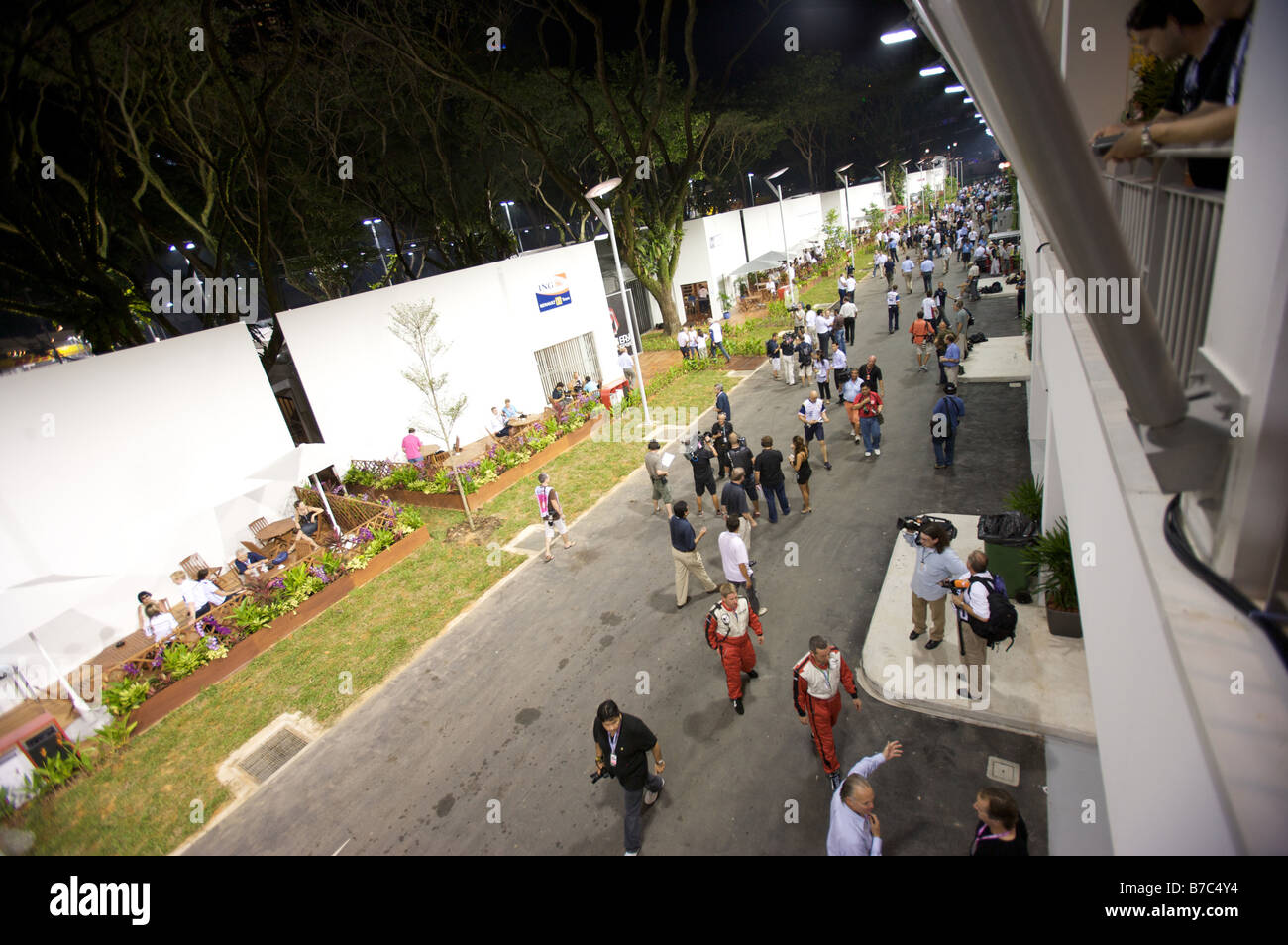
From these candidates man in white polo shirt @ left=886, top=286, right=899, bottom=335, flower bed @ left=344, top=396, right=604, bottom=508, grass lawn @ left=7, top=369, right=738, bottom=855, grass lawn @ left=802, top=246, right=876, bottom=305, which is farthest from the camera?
grass lawn @ left=802, top=246, right=876, bottom=305

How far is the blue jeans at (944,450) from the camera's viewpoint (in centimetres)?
1108

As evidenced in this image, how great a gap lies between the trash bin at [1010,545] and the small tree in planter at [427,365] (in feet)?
34.5

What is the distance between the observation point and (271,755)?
8.25 meters

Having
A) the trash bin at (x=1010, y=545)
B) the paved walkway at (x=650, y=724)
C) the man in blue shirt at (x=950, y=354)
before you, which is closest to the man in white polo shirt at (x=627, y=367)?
the paved walkway at (x=650, y=724)

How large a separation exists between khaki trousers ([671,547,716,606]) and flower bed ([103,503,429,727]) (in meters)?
7.08

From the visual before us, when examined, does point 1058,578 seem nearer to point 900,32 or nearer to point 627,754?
point 627,754

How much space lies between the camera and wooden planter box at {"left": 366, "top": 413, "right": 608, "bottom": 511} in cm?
1495

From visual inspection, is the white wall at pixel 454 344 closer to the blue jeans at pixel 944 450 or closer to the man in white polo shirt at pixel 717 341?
the man in white polo shirt at pixel 717 341

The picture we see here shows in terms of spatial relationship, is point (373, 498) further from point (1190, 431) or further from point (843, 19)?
point (843, 19)

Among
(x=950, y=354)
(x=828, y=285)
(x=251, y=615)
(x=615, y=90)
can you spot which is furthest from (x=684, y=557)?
(x=828, y=285)

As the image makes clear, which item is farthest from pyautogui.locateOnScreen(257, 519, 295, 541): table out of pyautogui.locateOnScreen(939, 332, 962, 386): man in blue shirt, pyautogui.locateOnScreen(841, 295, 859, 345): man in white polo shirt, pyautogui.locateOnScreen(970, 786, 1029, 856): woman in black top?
pyautogui.locateOnScreen(841, 295, 859, 345): man in white polo shirt

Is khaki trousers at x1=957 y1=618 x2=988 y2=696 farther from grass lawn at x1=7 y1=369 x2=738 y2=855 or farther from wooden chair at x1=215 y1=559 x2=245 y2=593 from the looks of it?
wooden chair at x1=215 y1=559 x2=245 y2=593

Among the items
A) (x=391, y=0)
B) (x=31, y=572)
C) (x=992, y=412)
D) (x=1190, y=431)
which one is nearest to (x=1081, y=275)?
(x=1190, y=431)

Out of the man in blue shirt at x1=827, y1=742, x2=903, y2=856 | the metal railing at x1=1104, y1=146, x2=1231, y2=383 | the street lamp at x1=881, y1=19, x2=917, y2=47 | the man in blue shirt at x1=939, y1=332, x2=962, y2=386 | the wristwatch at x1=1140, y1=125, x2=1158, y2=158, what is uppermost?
the street lamp at x1=881, y1=19, x2=917, y2=47
